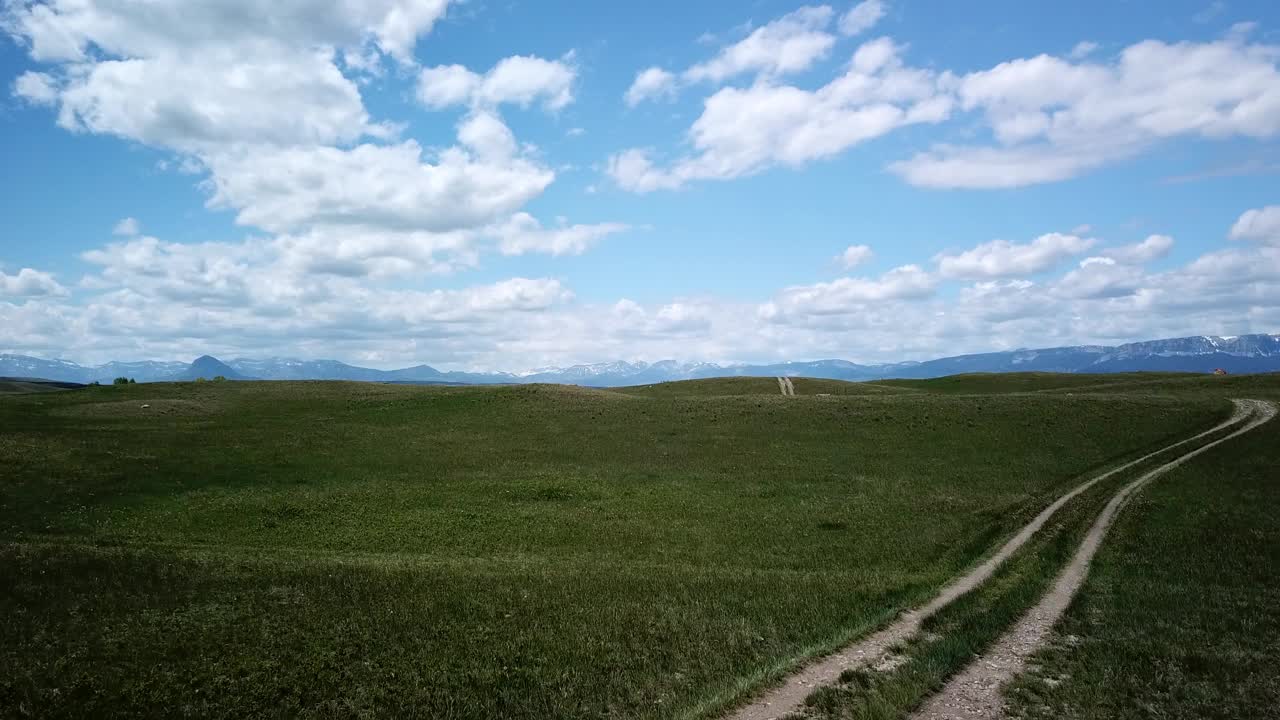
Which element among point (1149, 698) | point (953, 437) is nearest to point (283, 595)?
point (1149, 698)

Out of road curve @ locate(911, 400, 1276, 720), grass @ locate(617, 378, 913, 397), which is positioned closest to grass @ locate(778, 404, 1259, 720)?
road curve @ locate(911, 400, 1276, 720)

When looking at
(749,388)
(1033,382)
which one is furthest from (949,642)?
(1033,382)

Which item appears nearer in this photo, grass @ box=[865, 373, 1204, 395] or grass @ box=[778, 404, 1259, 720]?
grass @ box=[778, 404, 1259, 720]

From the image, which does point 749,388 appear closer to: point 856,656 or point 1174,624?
point 1174,624

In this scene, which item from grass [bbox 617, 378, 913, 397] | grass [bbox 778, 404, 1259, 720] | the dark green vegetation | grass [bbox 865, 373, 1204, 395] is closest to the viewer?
grass [bbox 778, 404, 1259, 720]

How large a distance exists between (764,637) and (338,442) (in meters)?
41.4

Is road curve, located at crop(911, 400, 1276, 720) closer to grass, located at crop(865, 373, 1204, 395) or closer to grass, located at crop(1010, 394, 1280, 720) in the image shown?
grass, located at crop(1010, 394, 1280, 720)

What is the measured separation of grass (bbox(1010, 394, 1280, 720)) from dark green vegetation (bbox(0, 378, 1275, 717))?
464 cm

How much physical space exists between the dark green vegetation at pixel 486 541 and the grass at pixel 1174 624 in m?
4.64

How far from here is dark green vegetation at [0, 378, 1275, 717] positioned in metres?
15.0

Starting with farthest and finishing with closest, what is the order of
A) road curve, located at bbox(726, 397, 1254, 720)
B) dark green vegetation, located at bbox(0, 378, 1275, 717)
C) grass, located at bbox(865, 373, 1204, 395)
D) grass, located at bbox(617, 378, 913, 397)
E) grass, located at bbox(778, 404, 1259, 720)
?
grass, located at bbox(617, 378, 913, 397)
grass, located at bbox(865, 373, 1204, 395)
dark green vegetation, located at bbox(0, 378, 1275, 717)
road curve, located at bbox(726, 397, 1254, 720)
grass, located at bbox(778, 404, 1259, 720)

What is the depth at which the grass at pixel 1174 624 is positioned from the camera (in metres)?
12.9

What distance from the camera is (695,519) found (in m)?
32.2

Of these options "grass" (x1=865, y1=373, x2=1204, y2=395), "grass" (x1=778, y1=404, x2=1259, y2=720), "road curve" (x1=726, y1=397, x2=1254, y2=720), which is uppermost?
"grass" (x1=865, y1=373, x2=1204, y2=395)
